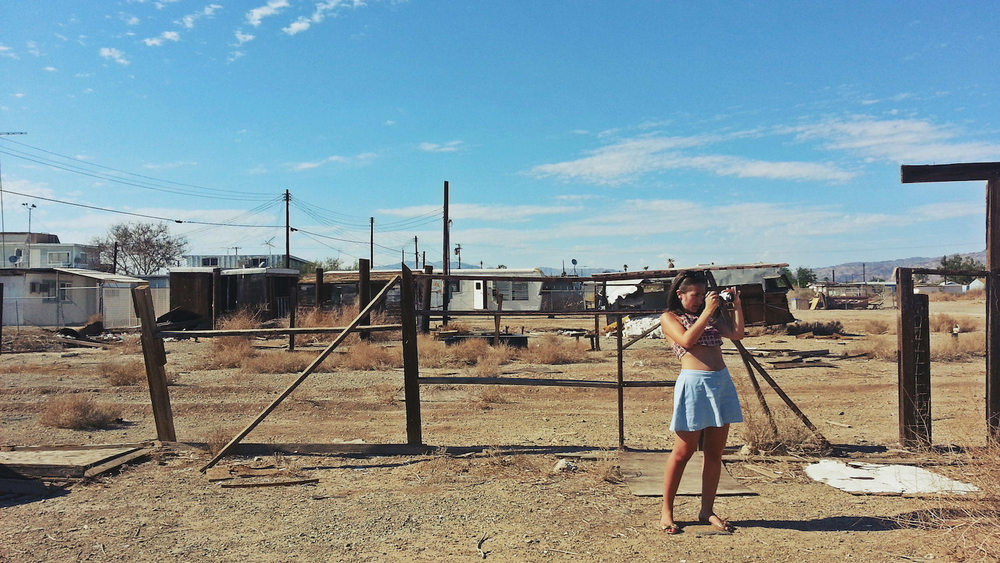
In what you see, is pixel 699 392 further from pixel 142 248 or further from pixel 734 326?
pixel 142 248

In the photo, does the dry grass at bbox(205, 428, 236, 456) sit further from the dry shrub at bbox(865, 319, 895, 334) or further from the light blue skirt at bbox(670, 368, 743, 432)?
the dry shrub at bbox(865, 319, 895, 334)

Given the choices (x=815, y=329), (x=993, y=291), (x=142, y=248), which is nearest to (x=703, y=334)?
(x=993, y=291)

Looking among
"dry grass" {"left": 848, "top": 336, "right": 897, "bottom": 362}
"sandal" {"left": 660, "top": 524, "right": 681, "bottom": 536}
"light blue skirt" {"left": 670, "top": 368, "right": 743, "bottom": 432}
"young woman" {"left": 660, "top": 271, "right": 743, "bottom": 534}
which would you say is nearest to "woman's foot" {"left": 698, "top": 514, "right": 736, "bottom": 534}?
"young woman" {"left": 660, "top": 271, "right": 743, "bottom": 534}

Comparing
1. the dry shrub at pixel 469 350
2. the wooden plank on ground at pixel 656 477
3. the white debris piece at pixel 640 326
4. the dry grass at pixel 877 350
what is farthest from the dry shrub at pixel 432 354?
the dry grass at pixel 877 350

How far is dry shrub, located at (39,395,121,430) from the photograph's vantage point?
862cm

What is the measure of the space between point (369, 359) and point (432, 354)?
5.38 ft

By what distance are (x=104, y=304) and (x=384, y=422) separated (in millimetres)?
25391

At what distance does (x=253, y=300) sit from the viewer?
3170cm

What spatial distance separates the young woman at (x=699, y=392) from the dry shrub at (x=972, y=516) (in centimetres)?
122

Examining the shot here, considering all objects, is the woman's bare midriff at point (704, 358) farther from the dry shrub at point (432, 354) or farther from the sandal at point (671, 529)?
the dry shrub at point (432, 354)

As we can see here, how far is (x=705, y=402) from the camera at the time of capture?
429 cm

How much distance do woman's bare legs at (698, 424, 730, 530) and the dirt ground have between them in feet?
0.55

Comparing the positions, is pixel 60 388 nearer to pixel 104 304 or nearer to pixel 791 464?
pixel 791 464

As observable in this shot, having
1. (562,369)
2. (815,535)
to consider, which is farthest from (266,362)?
(815,535)
